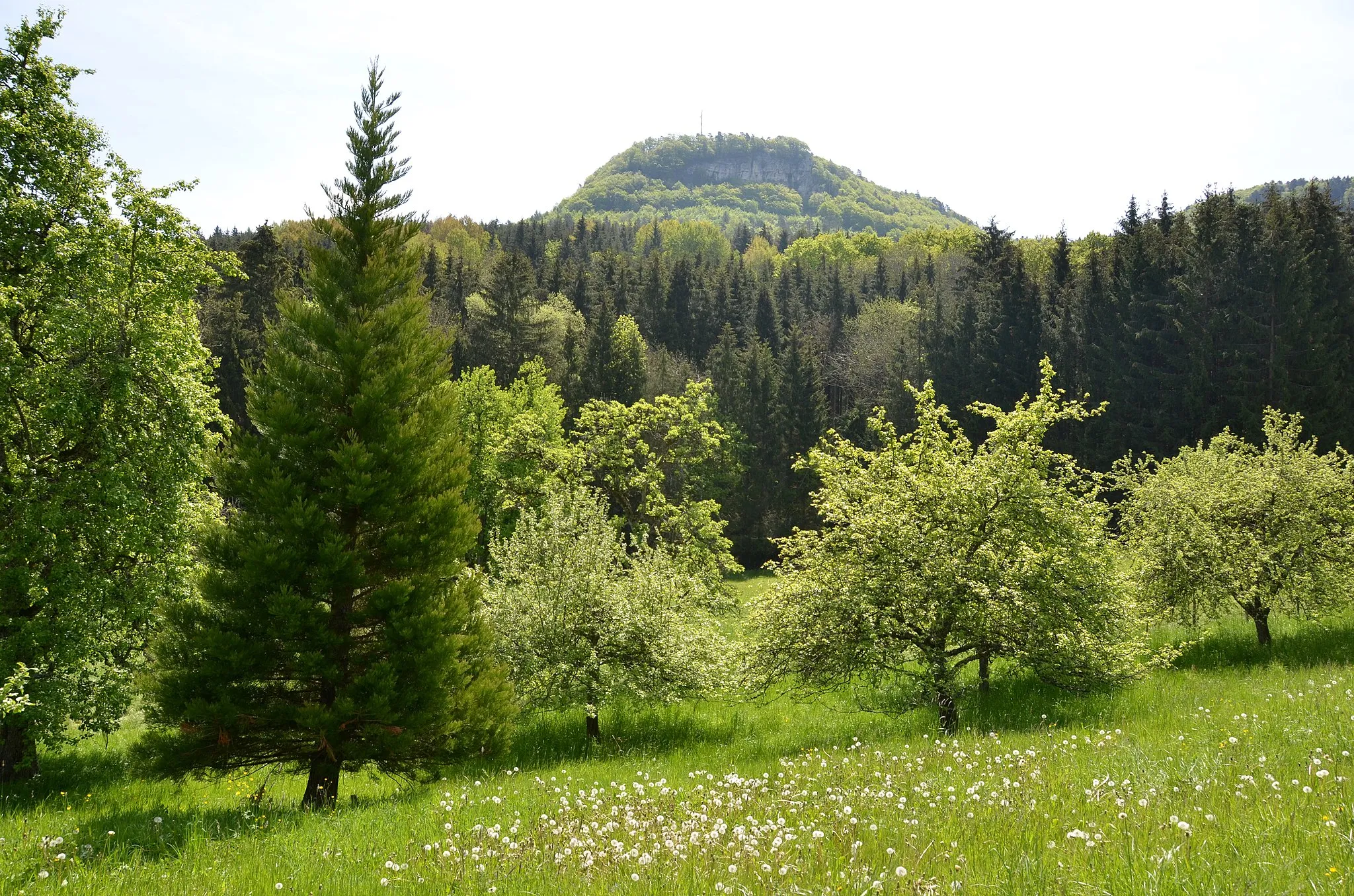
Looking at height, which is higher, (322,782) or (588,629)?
(588,629)

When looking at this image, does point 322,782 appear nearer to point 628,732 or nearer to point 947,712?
point 628,732

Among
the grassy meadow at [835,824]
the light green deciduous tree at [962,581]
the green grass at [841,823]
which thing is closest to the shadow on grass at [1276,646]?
the grassy meadow at [835,824]

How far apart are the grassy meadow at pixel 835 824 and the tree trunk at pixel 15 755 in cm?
72

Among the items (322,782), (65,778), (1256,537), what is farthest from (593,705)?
(1256,537)

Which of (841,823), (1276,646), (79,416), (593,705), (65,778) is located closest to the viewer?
(841,823)

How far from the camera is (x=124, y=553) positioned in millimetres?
13992

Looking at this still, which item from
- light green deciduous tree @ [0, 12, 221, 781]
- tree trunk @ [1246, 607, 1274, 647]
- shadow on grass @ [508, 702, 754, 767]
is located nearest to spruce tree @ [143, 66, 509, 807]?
light green deciduous tree @ [0, 12, 221, 781]

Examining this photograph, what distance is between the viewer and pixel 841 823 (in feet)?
19.3

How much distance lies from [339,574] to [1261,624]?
822 inches

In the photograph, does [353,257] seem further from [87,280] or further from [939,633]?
[939,633]

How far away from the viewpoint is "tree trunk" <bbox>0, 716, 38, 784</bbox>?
13.5 m

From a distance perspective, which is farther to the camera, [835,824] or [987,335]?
[987,335]

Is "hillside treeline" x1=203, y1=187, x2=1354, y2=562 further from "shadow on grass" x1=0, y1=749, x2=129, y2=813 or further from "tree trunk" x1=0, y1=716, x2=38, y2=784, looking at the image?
"tree trunk" x1=0, y1=716, x2=38, y2=784

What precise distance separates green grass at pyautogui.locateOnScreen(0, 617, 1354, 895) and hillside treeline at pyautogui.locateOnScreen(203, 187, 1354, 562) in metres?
32.3
